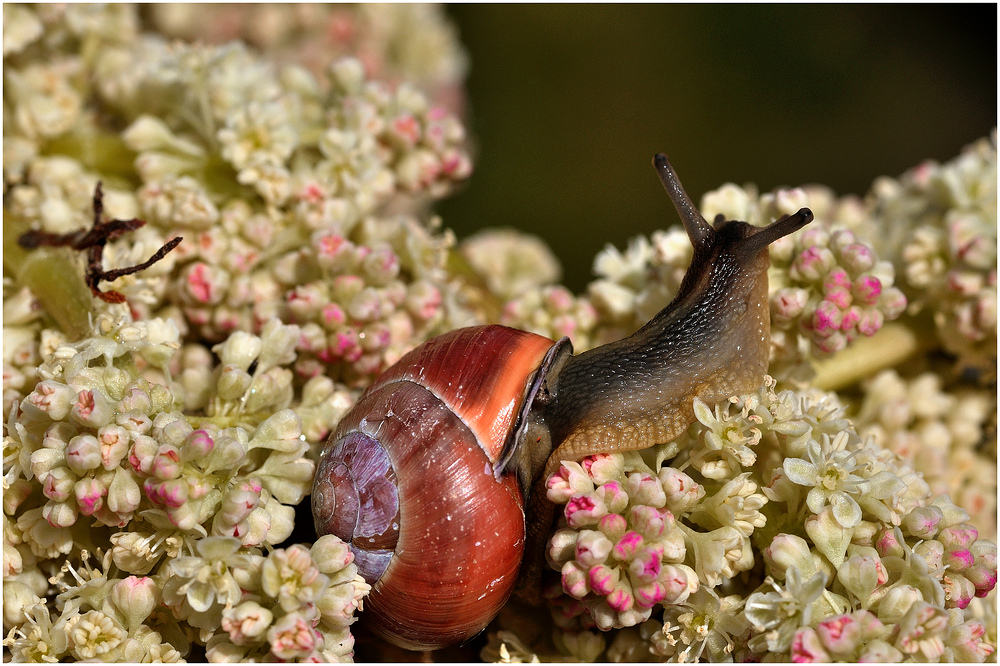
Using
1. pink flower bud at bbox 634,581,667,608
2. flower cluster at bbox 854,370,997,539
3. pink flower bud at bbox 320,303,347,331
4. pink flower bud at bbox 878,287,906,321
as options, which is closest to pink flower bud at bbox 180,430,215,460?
pink flower bud at bbox 320,303,347,331

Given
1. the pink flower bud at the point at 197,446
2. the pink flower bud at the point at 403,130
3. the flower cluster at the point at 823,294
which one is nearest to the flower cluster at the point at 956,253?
→ the flower cluster at the point at 823,294

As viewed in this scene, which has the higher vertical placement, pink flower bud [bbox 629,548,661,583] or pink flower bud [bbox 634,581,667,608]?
pink flower bud [bbox 629,548,661,583]

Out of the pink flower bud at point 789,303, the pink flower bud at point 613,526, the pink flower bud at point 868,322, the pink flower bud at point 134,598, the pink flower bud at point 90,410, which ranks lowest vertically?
the pink flower bud at point 134,598

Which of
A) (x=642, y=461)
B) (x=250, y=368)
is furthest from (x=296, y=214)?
(x=642, y=461)

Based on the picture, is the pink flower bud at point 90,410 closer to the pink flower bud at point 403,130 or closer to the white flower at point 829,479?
the pink flower bud at point 403,130

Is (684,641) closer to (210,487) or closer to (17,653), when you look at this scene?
(210,487)

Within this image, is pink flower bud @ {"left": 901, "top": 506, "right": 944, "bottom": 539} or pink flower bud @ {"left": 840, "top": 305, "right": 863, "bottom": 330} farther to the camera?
pink flower bud @ {"left": 840, "top": 305, "right": 863, "bottom": 330}

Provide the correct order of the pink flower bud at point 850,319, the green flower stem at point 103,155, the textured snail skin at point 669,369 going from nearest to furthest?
the textured snail skin at point 669,369, the pink flower bud at point 850,319, the green flower stem at point 103,155

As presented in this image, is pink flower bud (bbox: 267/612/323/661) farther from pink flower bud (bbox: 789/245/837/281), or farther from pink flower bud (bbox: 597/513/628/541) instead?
pink flower bud (bbox: 789/245/837/281)
